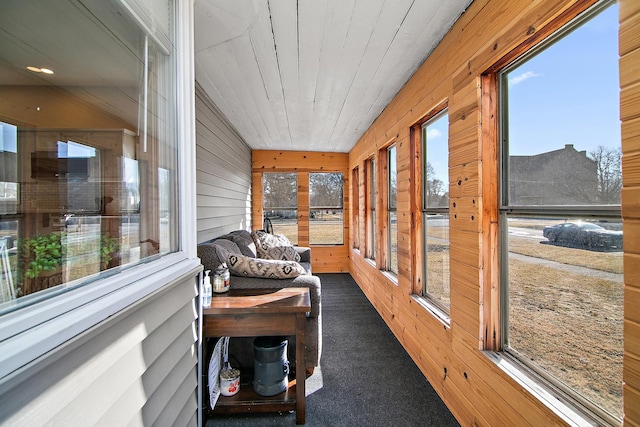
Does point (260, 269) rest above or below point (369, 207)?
below

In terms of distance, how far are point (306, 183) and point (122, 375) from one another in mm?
5073

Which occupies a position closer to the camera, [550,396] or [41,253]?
[41,253]

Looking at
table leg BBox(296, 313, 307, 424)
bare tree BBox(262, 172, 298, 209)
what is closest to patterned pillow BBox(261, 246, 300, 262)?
table leg BBox(296, 313, 307, 424)

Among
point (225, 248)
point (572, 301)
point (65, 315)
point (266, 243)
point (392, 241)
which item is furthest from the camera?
point (266, 243)

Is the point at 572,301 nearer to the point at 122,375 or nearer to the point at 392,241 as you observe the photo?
the point at 122,375

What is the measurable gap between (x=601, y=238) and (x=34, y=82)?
1891mm

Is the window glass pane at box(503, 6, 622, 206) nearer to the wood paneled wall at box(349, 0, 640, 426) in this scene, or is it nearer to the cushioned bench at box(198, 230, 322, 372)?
the wood paneled wall at box(349, 0, 640, 426)

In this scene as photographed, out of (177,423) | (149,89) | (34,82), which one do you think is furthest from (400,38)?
(177,423)

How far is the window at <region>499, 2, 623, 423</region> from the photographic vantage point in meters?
0.99

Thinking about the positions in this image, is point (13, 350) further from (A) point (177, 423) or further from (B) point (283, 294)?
(B) point (283, 294)

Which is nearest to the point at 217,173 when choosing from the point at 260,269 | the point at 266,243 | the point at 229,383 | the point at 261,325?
the point at 266,243

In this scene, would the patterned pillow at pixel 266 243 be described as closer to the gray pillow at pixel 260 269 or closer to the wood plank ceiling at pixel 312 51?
the gray pillow at pixel 260 269

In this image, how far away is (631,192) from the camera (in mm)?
843

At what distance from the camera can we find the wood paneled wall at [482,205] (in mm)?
844
